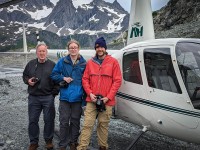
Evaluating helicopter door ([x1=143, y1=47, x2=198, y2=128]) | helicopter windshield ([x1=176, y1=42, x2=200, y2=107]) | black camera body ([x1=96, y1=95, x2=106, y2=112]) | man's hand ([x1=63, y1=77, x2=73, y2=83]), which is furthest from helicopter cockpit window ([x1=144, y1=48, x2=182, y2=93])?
man's hand ([x1=63, y1=77, x2=73, y2=83])

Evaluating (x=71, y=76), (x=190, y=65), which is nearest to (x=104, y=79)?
(x=71, y=76)

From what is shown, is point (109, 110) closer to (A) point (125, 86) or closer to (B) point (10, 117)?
(A) point (125, 86)

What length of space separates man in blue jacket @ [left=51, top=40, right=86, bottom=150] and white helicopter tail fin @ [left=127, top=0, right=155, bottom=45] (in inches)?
83.5

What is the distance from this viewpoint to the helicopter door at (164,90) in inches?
167

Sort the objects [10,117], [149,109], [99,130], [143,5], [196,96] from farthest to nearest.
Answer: [10,117], [143,5], [99,130], [149,109], [196,96]

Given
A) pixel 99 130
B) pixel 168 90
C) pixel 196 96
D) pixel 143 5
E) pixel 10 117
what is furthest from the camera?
pixel 10 117

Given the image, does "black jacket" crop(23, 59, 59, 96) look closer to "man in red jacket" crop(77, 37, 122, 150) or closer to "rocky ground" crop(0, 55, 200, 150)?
"man in red jacket" crop(77, 37, 122, 150)

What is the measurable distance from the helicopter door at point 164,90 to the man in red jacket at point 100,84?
517 mm

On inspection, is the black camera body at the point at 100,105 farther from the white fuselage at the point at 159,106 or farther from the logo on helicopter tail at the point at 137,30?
the logo on helicopter tail at the point at 137,30

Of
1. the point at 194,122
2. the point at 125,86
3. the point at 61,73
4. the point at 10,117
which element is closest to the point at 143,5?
the point at 125,86

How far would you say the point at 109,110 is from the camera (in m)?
4.85

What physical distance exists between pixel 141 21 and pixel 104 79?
2.45m

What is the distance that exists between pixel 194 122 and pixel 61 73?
2247 mm

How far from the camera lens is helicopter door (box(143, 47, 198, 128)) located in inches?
167
